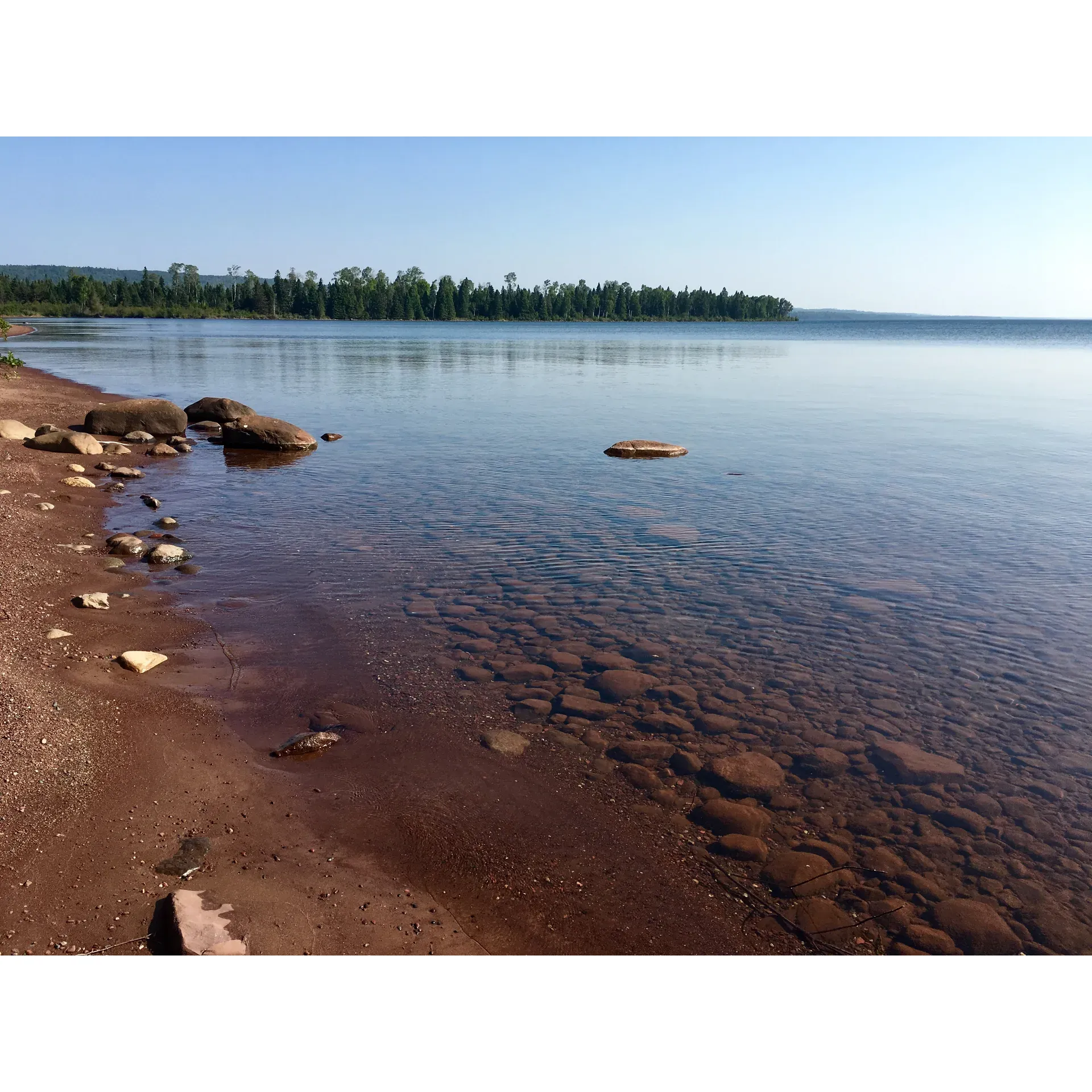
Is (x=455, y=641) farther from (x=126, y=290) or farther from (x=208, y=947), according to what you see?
(x=126, y=290)

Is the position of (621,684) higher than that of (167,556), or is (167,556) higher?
(167,556)

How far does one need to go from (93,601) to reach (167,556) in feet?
8.58

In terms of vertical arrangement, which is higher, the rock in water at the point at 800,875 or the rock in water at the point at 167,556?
the rock in water at the point at 167,556

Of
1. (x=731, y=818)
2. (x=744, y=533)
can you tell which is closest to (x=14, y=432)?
(x=744, y=533)

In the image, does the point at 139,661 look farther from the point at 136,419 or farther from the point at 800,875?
the point at 136,419

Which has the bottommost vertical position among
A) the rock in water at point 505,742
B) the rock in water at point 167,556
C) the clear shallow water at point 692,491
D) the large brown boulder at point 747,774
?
the large brown boulder at point 747,774

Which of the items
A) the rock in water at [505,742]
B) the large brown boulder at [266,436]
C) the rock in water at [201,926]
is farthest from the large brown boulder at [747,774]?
the large brown boulder at [266,436]

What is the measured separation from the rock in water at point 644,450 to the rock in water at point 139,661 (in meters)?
16.7

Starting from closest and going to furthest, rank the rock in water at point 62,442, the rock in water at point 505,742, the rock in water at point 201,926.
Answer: the rock in water at point 201,926, the rock in water at point 505,742, the rock in water at point 62,442

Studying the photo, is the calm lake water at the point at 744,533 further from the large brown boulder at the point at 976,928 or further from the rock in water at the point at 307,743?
the rock in water at the point at 307,743

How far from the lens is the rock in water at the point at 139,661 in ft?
29.4

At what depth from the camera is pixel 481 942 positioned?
5379mm

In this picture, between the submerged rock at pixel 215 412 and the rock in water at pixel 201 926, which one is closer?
the rock in water at pixel 201 926

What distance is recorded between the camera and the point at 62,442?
21.8m
